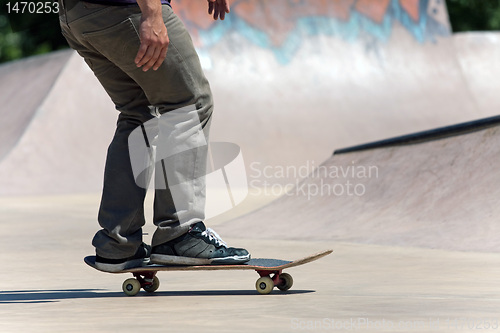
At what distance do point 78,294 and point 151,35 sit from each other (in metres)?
1.18

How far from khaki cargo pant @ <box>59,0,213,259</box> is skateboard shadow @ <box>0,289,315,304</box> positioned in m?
0.21

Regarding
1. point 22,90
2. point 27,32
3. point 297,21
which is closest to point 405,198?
point 297,21

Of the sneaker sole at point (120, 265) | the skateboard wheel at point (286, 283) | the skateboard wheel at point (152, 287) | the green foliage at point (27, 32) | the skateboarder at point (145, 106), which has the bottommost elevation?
the green foliage at point (27, 32)

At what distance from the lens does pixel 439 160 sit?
6.76 m

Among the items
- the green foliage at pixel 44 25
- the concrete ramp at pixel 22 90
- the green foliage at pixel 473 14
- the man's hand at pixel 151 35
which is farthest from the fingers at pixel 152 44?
the green foliage at pixel 473 14

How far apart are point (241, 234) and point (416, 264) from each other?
2.30 m

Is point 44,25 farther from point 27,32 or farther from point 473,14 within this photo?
point 473,14

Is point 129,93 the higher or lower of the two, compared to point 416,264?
higher

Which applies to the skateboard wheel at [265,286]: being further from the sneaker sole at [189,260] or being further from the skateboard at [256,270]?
the sneaker sole at [189,260]

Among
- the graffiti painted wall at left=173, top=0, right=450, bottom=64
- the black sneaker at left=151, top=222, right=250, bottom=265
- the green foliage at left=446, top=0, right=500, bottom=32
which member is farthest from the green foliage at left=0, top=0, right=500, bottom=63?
the black sneaker at left=151, top=222, right=250, bottom=265

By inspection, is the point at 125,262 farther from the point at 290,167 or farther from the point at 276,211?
the point at 290,167

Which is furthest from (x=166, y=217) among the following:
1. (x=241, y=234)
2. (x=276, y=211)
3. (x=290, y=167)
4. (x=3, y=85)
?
(x=3, y=85)

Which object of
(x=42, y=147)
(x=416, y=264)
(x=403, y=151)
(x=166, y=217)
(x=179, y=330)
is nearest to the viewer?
(x=179, y=330)

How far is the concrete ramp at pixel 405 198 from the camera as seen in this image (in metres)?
5.92
